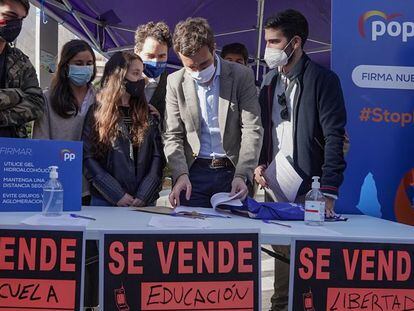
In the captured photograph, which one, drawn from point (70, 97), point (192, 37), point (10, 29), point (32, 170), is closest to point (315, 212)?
point (192, 37)

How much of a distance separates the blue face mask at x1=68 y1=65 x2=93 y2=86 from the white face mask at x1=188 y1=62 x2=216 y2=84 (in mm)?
609

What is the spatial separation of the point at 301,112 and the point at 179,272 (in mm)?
1112

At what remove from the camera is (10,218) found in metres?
1.98

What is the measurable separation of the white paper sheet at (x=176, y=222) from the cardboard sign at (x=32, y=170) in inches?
17.3

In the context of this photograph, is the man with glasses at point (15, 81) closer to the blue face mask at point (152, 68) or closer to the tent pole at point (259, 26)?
the blue face mask at point (152, 68)

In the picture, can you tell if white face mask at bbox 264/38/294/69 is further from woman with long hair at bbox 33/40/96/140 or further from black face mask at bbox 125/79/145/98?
woman with long hair at bbox 33/40/96/140

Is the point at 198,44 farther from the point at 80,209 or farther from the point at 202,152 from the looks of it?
the point at 80,209

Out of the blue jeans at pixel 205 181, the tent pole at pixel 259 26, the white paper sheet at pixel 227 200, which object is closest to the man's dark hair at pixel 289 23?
the blue jeans at pixel 205 181

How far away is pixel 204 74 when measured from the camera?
2461mm

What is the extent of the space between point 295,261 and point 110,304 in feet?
1.99

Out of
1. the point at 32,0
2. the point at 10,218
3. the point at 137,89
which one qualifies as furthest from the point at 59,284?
the point at 32,0

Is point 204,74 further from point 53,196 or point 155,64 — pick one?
point 53,196

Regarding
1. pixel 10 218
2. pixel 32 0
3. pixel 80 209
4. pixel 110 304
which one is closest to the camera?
pixel 110 304

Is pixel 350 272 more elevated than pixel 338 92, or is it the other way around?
pixel 338 92
